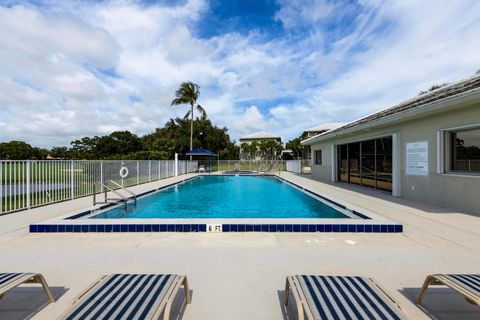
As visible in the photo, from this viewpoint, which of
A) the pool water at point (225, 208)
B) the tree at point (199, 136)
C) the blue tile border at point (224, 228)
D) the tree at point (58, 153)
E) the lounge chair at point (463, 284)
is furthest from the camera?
the tree at point (58, 153)

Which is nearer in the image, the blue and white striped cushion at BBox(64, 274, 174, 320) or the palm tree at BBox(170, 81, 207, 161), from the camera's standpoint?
the blue and white striped cushion at BBox(64, 274, 174, 320)

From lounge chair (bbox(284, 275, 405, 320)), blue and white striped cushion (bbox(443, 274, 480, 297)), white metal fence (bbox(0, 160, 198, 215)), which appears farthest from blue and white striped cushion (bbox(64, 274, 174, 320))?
white metal fence (bbox(0, 160, 198, 215))

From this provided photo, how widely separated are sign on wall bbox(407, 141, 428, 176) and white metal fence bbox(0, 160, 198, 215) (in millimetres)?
10330

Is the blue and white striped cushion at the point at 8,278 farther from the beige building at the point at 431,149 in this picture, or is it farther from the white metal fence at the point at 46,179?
the beige building at the point at 431,149

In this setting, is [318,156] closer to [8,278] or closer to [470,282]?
[470,282]

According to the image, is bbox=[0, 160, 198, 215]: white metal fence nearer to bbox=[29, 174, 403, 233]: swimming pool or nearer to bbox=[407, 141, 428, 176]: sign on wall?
bbox=[29, 174, 403, 233]: swimming pool

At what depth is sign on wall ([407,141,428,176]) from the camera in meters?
8.30

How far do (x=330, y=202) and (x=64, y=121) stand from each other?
4857 centimetres

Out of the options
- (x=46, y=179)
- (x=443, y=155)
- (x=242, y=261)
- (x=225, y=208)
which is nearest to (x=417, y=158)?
(x=443, y=155)

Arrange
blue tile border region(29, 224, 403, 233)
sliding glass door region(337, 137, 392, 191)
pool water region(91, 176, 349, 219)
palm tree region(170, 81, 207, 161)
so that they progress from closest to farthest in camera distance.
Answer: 1. blue tile border region(29, 224, 403, 233)
2. pool water region(91, 176, 349, 219)
3. sliding glass door region(337, 137, 392, 191)
4. palm tree region(170, 81, 207, 161)

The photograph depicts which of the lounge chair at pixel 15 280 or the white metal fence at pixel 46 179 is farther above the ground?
the white metal fence at pixel 46 179

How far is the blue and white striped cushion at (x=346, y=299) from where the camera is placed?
Result: 6.05 ft

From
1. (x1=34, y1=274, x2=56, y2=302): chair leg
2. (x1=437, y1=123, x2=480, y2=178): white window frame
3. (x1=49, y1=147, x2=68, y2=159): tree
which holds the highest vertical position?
(x1=49, y1=147, x2=68, y2=159): tree

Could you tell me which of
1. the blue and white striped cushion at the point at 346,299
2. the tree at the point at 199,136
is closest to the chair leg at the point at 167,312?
the blue and white striped cushion at the point at 346,299
